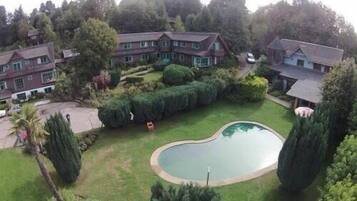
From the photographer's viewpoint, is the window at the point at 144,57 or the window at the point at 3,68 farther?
the window at the point at 144,57

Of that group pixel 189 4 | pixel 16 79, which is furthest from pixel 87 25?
pixel 189 4

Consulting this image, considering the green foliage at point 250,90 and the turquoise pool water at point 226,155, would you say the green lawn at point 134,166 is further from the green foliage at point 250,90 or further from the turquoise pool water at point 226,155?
the green foliage at point 250,90

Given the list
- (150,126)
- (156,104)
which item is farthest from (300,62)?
(150,126)

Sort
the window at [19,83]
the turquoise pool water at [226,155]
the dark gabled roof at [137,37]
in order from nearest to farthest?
the turquoise pool water at [226,155] → the window at [19,83] → the dark gabled roof at [137,37]

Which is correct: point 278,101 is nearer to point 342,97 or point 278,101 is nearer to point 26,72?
point 342,97

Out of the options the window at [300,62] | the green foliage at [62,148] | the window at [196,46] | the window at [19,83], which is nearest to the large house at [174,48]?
the window at [196,46]

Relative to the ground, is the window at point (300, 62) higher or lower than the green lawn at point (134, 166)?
higher
